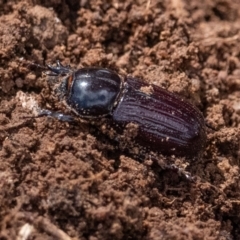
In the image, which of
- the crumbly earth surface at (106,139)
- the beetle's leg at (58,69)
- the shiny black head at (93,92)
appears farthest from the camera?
the beetle's leg at (58,69)

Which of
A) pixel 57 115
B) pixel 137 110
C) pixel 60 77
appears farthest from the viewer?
pixel 60 77

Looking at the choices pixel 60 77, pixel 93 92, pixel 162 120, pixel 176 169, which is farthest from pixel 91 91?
pixel 176 169

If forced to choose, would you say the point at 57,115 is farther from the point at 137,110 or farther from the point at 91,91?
the point at 137,110

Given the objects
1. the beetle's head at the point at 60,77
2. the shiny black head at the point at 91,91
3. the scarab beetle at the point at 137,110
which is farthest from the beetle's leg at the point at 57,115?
the beetle's head at the point at 60,77

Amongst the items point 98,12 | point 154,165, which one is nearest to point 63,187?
point 154,165

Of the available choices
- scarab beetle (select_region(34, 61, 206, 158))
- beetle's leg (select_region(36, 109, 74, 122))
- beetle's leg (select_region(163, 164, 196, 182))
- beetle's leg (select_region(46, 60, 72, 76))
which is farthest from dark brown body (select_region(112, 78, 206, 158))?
beetle's leg (select_region(46, 60, 72, 76))

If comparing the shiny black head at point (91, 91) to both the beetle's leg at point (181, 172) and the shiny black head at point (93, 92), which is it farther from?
the beetle's leg at point (181, 172)
